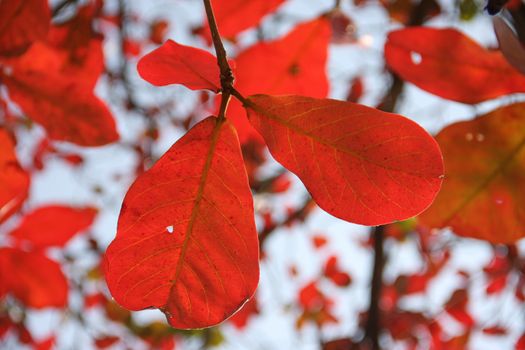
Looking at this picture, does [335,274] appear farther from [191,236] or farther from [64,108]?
[191,236]

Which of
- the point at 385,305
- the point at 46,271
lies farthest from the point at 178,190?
the point at 385,305

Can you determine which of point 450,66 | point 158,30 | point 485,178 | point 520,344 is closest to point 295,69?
point 450,66

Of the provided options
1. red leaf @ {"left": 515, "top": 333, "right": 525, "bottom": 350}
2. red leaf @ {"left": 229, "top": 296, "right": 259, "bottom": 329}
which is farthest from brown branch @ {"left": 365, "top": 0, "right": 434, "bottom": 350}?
red leaf @ {"left": 229, "top": 296, "right": 259, "bottom": 329}

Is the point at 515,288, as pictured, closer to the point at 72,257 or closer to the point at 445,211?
the point at 445,211

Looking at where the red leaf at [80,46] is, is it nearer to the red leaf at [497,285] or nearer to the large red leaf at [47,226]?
the large red leaf at [47,226]

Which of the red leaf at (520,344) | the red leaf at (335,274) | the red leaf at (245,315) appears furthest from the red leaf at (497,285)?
the red leaf at (245,315)

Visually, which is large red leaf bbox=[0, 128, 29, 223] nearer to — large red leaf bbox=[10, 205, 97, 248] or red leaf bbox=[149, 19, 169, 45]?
large red leaf bbox=[10, 205, 97, 248]
